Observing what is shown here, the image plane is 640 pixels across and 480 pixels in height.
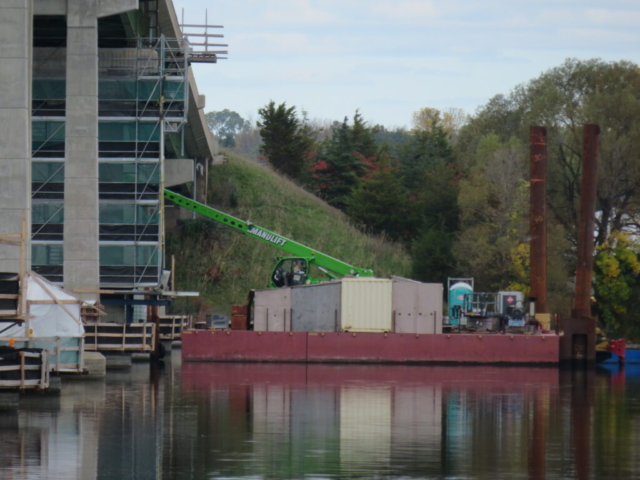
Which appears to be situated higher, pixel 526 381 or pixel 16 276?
pixel 16 276

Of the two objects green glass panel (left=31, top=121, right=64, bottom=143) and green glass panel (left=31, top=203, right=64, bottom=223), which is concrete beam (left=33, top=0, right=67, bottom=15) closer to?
green glass panel (left=31, top=121, right=64, bottom=143)

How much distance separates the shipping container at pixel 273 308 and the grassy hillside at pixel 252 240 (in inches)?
753

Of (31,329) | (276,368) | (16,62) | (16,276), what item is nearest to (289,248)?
(276,368)

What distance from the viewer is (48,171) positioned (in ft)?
180

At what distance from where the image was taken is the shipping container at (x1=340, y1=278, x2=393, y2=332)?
49.6 meters

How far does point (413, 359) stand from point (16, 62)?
21.3 meters

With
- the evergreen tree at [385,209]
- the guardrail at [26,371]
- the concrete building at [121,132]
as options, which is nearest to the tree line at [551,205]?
the evergreen tree at [385,209]

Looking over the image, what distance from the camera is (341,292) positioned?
49.6 m

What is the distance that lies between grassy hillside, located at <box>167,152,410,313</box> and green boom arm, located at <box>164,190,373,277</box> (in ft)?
28.7

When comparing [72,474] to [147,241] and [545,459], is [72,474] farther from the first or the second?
[147,241]

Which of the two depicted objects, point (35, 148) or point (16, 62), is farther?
point (35, 148)

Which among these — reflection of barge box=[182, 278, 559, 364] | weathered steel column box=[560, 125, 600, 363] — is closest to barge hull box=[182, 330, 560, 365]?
reflection of barge box=[182, 278, 559, 364]

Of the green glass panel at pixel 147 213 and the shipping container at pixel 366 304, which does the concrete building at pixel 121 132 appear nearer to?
the green glass panel at pixel 147 213

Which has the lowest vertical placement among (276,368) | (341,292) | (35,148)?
(276,368)
